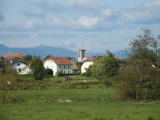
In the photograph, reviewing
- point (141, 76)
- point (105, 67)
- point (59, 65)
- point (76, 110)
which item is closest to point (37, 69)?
point (105, 67)

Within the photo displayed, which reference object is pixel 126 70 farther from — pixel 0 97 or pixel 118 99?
pixel 0 97

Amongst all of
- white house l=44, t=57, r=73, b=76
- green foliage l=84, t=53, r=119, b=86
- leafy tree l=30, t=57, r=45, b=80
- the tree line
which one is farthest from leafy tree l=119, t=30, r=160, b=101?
white house l=44, t=57, r=73, b=76

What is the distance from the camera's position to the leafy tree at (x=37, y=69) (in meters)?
68.7

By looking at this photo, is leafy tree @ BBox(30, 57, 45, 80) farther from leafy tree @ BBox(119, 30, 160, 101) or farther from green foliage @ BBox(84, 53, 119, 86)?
leafy tree @ BBox(119, 30, 160, 101)

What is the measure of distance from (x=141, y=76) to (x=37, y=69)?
4500cm

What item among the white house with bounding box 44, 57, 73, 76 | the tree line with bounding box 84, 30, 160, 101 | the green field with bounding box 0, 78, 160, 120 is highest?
the white house with bounding box 44, 57, 73, 76

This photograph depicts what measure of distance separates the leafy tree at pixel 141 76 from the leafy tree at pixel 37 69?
42591mm

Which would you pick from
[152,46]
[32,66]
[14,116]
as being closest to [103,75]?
[32,66]

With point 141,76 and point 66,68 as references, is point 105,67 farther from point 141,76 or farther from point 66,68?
point 66,68

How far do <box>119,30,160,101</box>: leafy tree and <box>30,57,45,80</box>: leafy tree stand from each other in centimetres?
4259

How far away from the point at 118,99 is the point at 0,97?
11.1 metres

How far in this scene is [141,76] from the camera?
2733 cm

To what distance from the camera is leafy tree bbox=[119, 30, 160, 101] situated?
27.2 metres

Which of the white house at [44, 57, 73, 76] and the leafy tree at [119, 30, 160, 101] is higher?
the white house at [44, 57, 73, 76]
